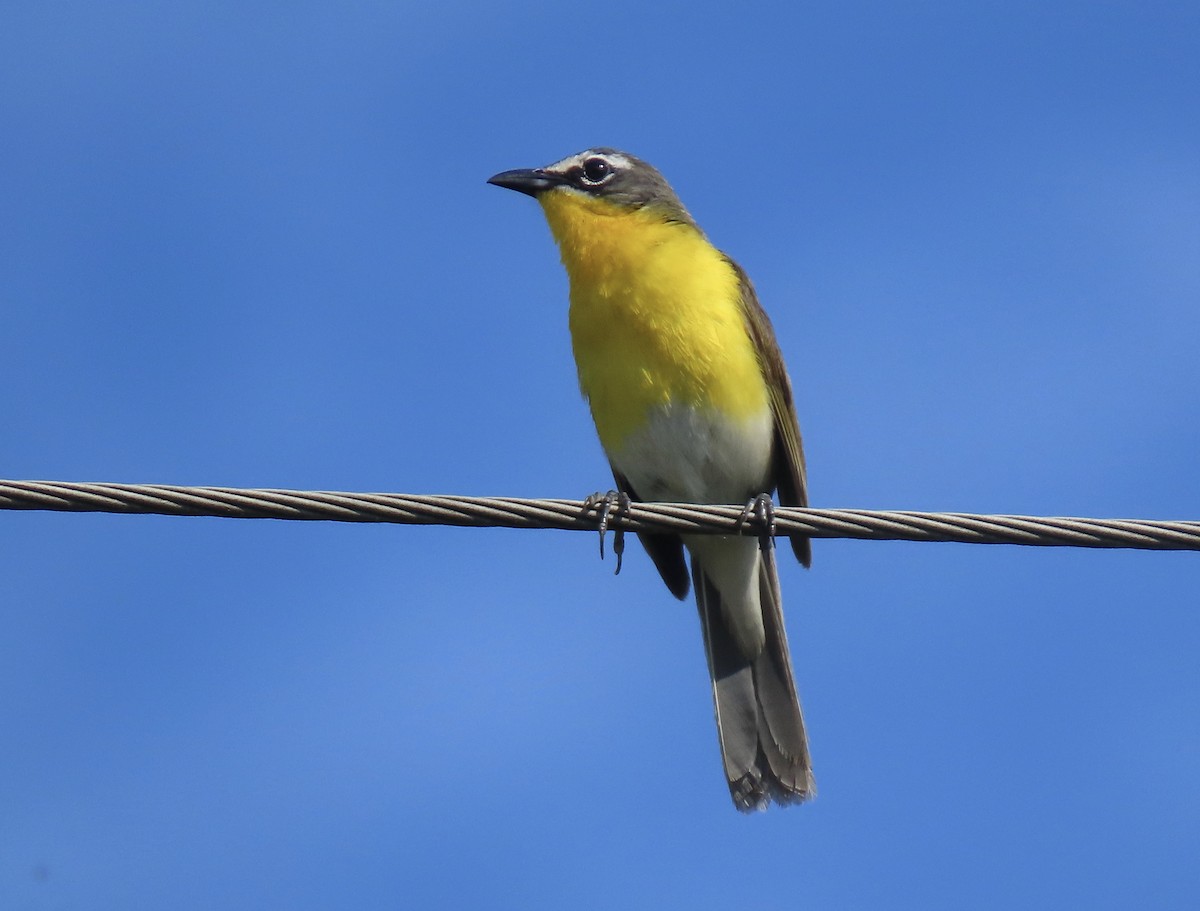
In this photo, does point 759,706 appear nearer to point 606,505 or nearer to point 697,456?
point 697,456

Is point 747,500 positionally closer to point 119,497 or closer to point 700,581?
point 700,581

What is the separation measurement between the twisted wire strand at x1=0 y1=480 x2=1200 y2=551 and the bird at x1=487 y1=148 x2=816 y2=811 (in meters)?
2.20

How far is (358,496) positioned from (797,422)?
3.85 meters

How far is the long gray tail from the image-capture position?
7.96 metres

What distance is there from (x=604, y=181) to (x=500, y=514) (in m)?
3.89

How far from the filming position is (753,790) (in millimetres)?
7973

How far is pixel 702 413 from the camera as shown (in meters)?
7.78

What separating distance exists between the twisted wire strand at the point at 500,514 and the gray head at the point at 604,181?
3.34 meters

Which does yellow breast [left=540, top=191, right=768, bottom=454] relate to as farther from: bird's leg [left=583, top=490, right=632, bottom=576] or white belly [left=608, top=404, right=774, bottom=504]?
bird's leg [left=583, top=490, right=632, bottom=576]

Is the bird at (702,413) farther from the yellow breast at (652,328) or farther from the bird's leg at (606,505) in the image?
the bird's leg at (606,505)

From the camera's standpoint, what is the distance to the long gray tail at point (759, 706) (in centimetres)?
796

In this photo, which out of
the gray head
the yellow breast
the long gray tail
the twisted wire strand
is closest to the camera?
the twisted wire strand

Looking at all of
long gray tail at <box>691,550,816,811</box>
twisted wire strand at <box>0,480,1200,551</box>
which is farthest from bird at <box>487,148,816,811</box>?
twisted wire strand at <box>0,480,1200,551</box>

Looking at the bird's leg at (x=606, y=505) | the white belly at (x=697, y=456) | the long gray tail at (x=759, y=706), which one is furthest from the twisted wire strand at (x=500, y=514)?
the long gray tail at (x=759, y=706)
